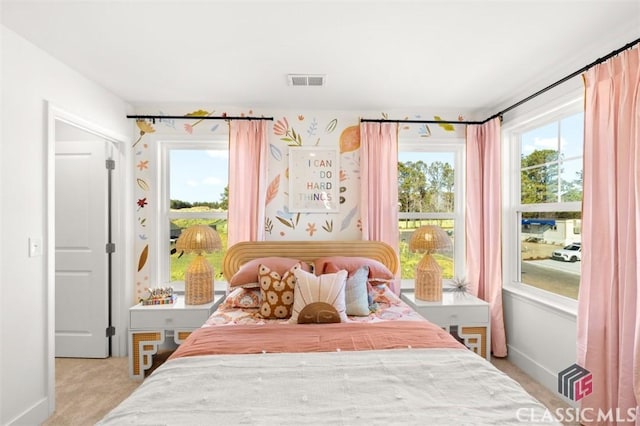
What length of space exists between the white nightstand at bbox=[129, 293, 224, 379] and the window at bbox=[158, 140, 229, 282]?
68 cm

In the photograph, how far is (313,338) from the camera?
1.82 metres

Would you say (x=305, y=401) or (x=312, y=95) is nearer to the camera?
(x=305, y=401)

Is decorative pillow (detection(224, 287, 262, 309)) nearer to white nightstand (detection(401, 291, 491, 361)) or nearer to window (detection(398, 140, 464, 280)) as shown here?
white nightstand (detection(401, 291, 491, 361))

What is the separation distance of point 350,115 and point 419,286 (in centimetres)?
184

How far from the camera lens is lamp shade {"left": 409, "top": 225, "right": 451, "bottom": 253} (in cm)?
292

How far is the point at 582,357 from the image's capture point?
2092 millimetres

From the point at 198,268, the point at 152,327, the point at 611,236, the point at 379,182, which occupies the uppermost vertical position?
Result: the point at 379,182

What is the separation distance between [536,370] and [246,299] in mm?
2474

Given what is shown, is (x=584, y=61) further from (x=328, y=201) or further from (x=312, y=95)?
(x=328, y=201)

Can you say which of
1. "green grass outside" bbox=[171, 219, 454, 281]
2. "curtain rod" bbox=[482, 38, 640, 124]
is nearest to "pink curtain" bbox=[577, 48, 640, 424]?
"curtain rod" bbox=[482, 38, 640, 124]

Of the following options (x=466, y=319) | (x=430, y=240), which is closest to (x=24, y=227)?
(x=430, y=240)

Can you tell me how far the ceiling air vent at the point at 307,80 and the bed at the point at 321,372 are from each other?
151 centimetres

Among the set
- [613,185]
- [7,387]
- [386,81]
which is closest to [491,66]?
[386,81]

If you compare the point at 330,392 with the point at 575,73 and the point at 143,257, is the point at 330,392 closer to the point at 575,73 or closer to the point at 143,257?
the point at 575,73
